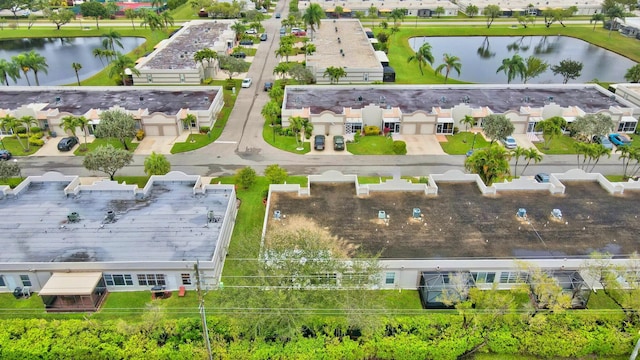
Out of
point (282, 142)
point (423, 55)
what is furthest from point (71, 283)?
point (423, 55)

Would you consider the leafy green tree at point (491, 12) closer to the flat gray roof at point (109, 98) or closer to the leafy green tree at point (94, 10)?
the flat gray roof at point (109, 98)

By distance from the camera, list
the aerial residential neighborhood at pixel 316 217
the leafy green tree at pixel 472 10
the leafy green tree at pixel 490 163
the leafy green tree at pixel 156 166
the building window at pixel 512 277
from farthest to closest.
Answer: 1. the leafy green tree at pixel 472 10
2. the leafy green tree at pixel 156 166
3. the leafy green tree at pixel 490 163
4. the building window at pixel 512 277
5. the aerial residential neighborhood at pixel 316 217

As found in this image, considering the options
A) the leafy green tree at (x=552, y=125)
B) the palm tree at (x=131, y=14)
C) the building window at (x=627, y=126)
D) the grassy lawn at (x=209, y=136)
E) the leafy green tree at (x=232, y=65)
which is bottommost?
the building window at (x=627, y=126)

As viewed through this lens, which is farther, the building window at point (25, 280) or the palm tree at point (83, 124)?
the palm tree at point (83, 124)

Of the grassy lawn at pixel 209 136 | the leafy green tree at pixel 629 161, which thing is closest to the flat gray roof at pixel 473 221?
the leafy green tree at pixel 629 161

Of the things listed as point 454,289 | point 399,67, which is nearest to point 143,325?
point 454,289

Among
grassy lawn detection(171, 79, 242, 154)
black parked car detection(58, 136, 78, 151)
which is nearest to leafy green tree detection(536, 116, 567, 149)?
grassy lawn detection(171, 79, 242, 154)

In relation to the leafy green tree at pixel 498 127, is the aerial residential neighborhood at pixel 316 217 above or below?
below

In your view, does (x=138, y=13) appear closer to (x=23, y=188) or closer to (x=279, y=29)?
(x=279, y=29)
